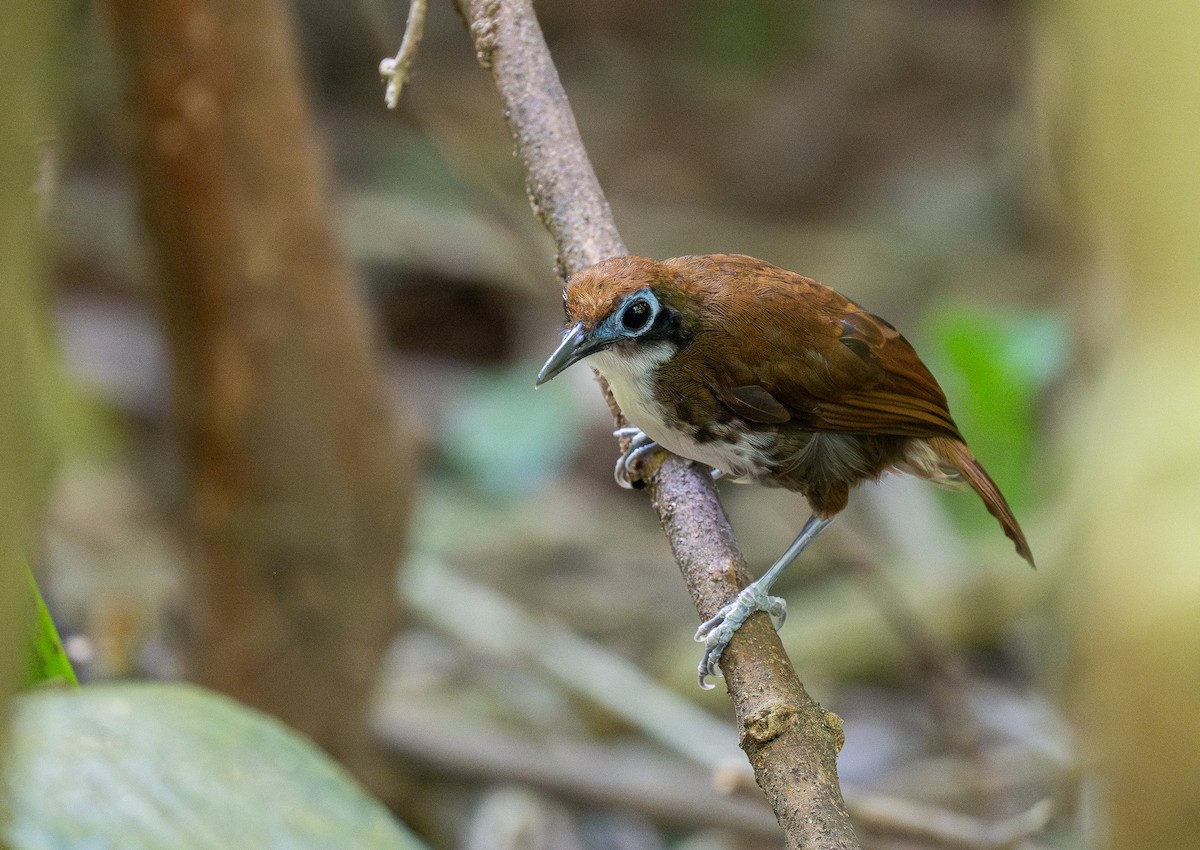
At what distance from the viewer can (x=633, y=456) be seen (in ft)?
8.84

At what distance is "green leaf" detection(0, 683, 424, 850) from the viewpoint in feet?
6.04

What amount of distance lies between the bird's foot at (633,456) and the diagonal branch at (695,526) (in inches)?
3.2

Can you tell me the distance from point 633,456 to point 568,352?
21.1 inches

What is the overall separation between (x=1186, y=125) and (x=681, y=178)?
28.3ft

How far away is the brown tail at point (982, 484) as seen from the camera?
8.57 feet

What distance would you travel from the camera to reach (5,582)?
1.25 metres

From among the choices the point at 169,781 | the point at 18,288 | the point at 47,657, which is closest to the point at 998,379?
the point at 169,781

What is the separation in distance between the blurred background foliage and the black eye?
736 mm

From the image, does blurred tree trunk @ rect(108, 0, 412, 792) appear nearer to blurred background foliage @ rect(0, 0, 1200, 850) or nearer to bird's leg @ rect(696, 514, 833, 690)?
blurred background foliage @ rect(0, 0, 1200, 850)

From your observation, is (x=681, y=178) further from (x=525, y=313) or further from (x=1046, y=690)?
(x=1046, y=690)

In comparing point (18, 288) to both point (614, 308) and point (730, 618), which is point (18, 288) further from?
point (730, 618)

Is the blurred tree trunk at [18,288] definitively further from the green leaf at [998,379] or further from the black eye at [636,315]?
the green leaf at [998,379]

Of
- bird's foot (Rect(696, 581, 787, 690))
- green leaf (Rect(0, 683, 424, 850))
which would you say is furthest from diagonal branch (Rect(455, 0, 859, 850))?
green leaf (Rect(0, 683, 424, 850))

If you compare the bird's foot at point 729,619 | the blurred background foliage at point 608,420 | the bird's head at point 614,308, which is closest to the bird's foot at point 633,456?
the bird's head at point 614,308
